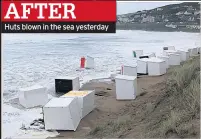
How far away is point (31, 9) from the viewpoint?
315 inches

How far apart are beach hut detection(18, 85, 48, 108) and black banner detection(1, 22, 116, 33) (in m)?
4.06

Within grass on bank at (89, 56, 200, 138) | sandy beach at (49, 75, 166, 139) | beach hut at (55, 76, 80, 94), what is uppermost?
grass on bank at (89, 56, 200, 138)

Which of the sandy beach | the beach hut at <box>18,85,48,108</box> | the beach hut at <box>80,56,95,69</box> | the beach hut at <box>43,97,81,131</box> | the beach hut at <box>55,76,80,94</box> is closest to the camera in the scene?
the beach hut at <box>43,97,81,131</box>

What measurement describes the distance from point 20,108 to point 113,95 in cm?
336

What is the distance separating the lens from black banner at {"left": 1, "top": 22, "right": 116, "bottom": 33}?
25.3 feet

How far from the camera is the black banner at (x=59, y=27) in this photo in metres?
7.71

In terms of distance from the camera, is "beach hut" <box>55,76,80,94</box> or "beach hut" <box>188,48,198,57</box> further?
"beach hut" <box>188,48,198,57</box>

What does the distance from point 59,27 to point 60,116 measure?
2.23 meters

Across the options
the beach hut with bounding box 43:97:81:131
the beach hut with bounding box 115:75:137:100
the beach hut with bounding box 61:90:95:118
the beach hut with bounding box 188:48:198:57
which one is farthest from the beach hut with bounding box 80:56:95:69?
the beach hut with bounding box 43:97:81:131

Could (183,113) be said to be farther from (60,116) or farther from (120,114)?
(120,114)

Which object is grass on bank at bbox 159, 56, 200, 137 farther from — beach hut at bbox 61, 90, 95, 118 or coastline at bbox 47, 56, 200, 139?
beach hut at bbox 61, 90, 95, 118

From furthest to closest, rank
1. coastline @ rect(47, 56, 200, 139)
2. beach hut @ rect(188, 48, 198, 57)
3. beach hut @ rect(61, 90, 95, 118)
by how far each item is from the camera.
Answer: beach hut @ rect(188, 48, 198, 57)
beach hut @ rect(61, 90, 95, 118)
coastline @ rect(47, 56, 200, 139)

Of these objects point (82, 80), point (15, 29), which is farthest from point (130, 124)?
point (82, 80)
